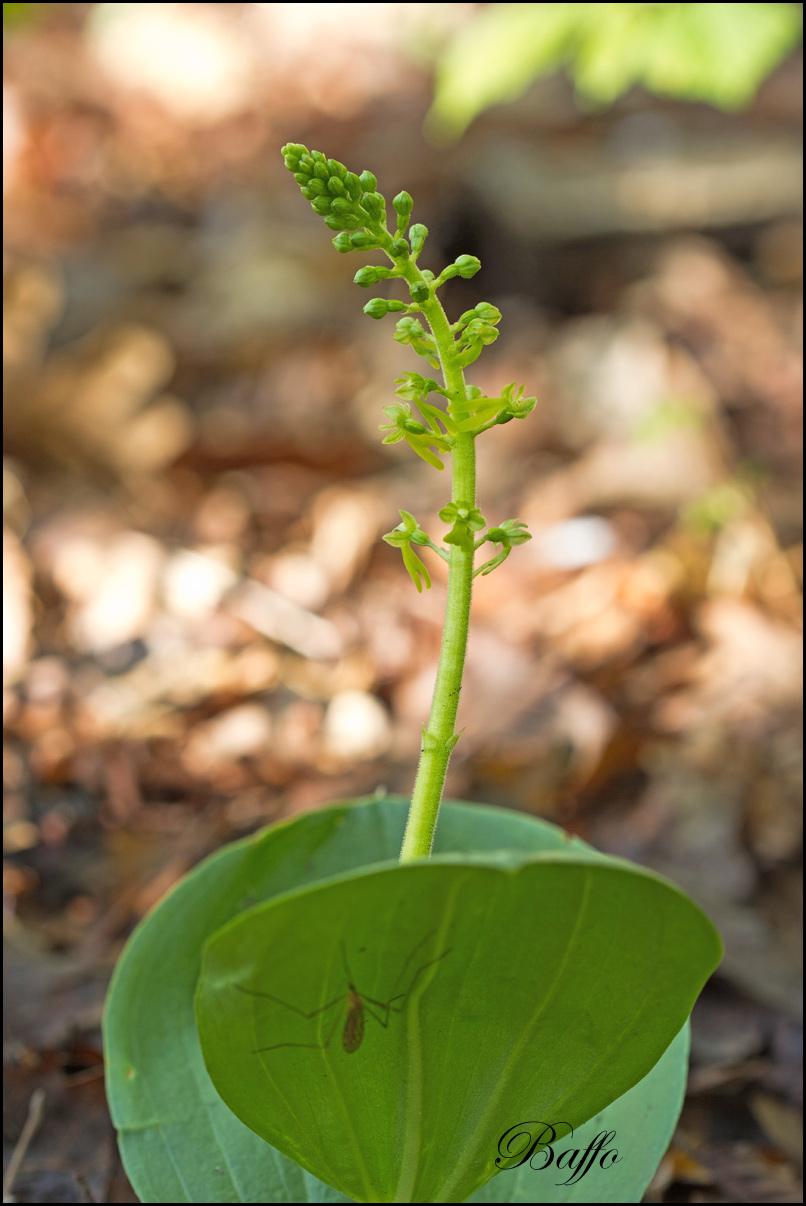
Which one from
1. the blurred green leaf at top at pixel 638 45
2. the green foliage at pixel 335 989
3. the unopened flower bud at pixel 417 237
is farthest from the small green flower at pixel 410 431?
the blurred green leaf at top at pixel 638 45

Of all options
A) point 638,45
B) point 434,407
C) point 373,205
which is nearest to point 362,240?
point 373,205

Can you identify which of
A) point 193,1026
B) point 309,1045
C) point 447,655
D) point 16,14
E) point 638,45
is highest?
point 16,14

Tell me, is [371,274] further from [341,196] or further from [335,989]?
[335,989]

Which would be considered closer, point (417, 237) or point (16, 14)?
point (417, 237)

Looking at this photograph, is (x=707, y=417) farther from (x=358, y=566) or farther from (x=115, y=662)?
(x=115, y=662)

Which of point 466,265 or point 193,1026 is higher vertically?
point 466,265

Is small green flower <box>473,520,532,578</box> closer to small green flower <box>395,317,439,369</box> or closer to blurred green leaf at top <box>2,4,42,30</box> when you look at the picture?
small green flower <box>395,317,439,369</box>
